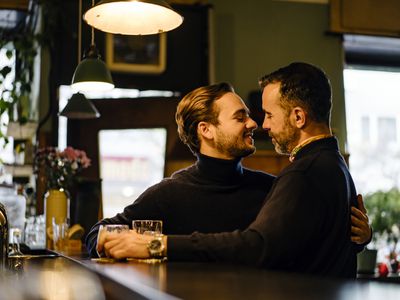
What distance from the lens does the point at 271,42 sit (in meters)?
6.50

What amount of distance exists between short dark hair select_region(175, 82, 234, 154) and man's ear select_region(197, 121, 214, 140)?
0.05ft

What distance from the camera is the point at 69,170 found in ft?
14.7

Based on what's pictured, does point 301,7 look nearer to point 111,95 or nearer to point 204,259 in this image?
point 111,95

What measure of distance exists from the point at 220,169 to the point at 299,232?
0.89 metres

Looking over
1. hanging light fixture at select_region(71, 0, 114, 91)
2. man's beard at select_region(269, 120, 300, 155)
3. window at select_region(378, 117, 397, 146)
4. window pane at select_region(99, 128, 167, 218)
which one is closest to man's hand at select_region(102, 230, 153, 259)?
man's beard at select_region(269, 120, 300, 155)

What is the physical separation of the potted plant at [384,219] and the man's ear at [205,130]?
347cm

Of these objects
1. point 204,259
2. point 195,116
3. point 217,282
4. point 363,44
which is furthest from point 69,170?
point 363,44

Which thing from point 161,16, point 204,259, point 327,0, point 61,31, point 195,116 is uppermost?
point 327,0

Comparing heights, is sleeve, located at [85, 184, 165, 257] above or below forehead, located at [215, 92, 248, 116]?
below

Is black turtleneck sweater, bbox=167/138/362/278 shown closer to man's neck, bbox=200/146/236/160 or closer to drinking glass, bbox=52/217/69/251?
man's neck, bbox=200/146/236/160

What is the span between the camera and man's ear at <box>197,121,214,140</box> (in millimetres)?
2948

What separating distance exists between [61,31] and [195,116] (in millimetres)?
3152

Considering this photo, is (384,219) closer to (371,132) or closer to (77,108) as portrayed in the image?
(371,132)

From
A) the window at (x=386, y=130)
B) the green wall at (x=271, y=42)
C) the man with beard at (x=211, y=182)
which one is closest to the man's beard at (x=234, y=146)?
the man with beard at (x=211, y=182)
